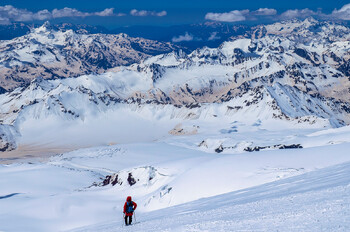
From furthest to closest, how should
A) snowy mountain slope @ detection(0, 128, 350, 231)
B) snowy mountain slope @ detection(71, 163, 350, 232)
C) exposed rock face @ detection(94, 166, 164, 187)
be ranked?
1. exposed rock face @ detection(94, 166, 164, 187)
2. snowy mountain slope @ detection(0, 128, 350, 231)
3. snowy mountain slope @ detection(71, 163, 350, 232)

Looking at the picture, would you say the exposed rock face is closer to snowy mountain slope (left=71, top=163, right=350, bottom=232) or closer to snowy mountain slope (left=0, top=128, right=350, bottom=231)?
snowy mountain slope (left=0, top=128, right=350, bottom=231)

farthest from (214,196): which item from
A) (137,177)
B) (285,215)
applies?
(137,177)

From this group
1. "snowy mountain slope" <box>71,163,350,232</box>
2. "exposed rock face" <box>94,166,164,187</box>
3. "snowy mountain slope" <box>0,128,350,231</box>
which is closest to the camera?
"snowy mountain slope" <box>71,163,350,232</box>

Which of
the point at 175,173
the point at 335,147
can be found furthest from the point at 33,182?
the point at 335,147

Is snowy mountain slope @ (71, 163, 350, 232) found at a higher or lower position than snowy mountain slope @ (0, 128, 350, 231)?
higher

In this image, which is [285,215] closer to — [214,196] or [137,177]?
[214,196]

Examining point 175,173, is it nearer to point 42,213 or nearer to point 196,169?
point 196,169

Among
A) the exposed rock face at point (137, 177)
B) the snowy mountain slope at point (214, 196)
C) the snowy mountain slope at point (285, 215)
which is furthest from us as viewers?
the exposed rock face at point (137, 177)

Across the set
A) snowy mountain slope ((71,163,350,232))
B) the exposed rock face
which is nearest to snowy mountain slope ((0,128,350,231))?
snowy mountain slope ((71,163,350,232))

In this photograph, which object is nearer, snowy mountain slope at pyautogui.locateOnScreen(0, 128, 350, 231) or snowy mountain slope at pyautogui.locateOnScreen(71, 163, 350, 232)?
snowy mountain slope at pyautogui.locateOnScreen(71, 163, 350, 232)

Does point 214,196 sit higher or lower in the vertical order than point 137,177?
higher

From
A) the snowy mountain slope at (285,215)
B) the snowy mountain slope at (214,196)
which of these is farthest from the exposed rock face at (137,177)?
the snowy mountain slope at (285,215)

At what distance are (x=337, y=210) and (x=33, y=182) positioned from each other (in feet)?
313

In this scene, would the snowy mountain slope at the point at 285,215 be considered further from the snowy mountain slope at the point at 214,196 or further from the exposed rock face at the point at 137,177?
the exposed rock face at the point at 137,177
